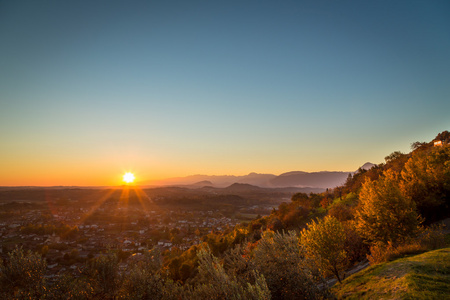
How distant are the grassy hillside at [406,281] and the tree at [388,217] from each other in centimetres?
576

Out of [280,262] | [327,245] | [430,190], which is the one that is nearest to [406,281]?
[280,262]

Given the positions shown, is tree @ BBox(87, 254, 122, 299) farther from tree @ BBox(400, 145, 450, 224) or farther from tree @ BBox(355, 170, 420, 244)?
tree @ BBox(400, 145, 450, 224)

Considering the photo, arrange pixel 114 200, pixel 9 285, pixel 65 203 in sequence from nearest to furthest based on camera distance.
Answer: pixel 9 285, pixel 65 203, pixel 114 200

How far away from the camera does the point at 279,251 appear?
33.1ft

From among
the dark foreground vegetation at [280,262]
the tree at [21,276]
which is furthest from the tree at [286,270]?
the tree at [21,276]

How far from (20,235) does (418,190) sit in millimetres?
88195

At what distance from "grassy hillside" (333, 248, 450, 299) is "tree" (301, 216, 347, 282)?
239 cm

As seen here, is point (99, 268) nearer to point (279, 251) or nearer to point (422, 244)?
point (279, 251)

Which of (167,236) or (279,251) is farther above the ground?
(279,251)

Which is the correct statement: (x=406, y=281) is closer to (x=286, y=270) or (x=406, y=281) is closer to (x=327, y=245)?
(x=286, y=270)

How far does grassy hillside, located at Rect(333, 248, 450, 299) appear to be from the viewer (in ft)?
29.5

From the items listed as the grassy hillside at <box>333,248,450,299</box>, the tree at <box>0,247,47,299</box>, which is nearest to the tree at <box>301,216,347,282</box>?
the grassy hillside at <box>333,248,450,299</box>

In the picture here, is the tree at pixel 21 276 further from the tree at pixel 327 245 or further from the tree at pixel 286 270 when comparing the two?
the tree at pixel 327 245

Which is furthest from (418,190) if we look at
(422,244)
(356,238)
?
(422,244)
